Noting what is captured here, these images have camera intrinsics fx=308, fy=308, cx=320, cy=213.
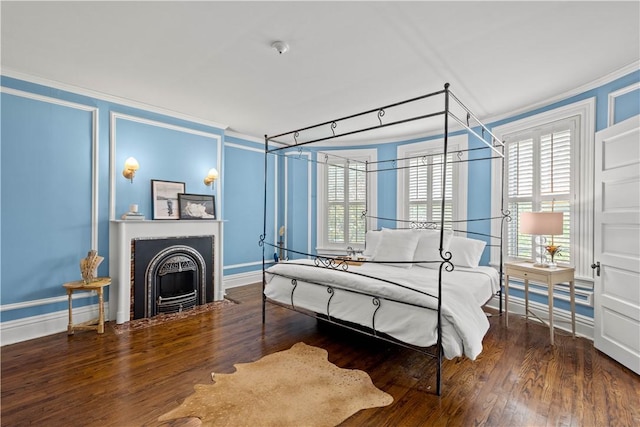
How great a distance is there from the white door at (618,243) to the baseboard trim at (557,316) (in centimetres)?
38

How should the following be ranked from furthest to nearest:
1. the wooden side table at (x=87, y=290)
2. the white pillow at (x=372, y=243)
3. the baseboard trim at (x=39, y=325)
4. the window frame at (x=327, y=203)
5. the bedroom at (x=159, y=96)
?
1. the window frame at (x=327, y=203)
2. the white pillow at (x=372, y=243)
3. the wooden side table at (x=87, y=290)
4. the baseboard trim at (x=39, y=325)
5. the bedroom at (x=159, y=96)

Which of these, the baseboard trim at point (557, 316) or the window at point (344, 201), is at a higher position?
the window at point (344, 201)

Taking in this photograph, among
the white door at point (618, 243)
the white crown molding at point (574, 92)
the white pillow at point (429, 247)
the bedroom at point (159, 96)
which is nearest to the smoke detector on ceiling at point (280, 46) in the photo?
the bedroom at point (159, 96)

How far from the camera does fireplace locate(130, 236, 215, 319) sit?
12.4 feet

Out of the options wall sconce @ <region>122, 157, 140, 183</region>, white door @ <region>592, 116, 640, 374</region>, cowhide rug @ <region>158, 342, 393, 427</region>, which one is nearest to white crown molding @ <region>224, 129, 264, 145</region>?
wall sconce @ <region>122, 157, 140, 183</region>

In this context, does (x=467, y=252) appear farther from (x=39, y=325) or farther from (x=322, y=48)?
(x=39, y=325)

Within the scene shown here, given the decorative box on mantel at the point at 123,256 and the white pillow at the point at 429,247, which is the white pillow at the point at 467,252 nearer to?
the white pillow at the point at 429,247

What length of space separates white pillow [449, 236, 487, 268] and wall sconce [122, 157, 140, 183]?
4.05 metres

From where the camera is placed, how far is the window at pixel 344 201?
5852 mm

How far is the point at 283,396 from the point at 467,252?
8.95ft

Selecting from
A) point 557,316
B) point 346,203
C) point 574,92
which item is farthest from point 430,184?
point 557,316

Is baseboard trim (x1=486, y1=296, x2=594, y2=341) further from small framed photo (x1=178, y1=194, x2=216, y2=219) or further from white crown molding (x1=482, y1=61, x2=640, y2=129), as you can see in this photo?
small framed photo (x1=178, y1=194, x2=216, y2=219)

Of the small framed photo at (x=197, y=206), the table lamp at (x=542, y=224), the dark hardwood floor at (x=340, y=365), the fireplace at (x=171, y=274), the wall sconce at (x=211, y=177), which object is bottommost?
the dark hardwood floor at (x=340, y=365)

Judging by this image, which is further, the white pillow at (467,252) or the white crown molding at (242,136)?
the white crown molding at (242,136)
